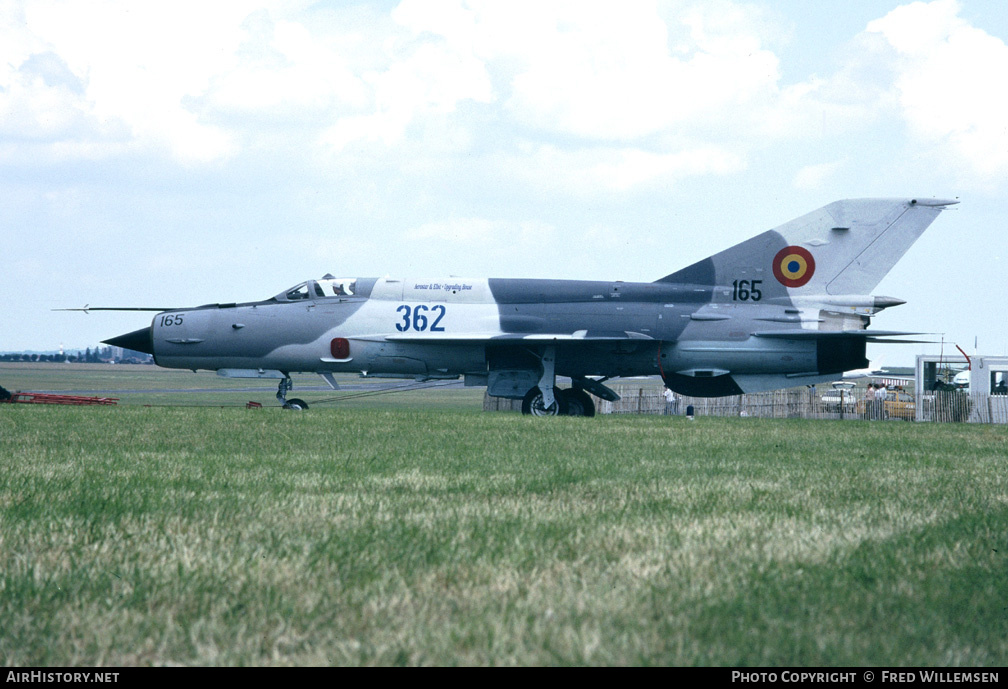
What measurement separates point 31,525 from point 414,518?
1.80 meters

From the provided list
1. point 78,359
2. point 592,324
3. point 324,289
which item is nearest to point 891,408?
point 592,324

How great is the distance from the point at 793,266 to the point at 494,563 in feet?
56.8

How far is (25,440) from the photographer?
32.2ft

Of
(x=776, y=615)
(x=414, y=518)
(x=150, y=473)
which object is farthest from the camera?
(x=150, y=473)

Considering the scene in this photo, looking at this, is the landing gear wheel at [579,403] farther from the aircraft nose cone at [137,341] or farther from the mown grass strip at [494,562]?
the mown grass strip at [494,562]

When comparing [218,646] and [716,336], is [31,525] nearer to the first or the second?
[218,646]

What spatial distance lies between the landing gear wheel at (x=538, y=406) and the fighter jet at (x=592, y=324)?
0.03m

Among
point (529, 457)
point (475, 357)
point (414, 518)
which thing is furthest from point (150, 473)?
point (475, 357)

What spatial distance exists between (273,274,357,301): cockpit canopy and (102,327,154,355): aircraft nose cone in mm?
3364

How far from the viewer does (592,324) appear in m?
20.5

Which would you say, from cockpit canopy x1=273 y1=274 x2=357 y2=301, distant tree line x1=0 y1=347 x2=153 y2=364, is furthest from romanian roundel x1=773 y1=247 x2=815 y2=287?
distant tree line x1=0 y1=347 x2=153 y2=364

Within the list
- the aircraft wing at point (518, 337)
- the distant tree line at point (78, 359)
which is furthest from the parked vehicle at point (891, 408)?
the distant tree line at point (78, 359)

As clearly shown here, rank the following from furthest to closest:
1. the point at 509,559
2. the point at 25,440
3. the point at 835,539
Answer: the point at 25,440
the point at 835,539
the point at 509,559

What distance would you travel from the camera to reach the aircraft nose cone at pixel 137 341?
854 inches
